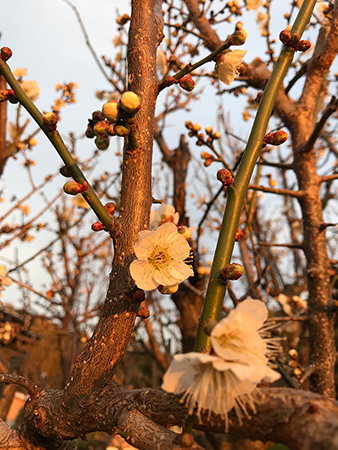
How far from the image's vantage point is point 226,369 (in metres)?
0.59

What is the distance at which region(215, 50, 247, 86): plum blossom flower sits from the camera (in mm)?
1222

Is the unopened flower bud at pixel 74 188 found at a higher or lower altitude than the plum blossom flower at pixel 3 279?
higher

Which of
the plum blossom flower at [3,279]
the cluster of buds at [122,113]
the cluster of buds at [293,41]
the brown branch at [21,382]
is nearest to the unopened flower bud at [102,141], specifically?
the cluster of buds at [122,113]

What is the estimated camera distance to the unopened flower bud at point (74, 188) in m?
0.95

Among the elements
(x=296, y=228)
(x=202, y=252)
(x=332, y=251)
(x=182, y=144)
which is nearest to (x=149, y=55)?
(x=182, y=144)

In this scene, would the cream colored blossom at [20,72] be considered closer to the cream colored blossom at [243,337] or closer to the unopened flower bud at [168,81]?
the unopened flower bud at [168,81]

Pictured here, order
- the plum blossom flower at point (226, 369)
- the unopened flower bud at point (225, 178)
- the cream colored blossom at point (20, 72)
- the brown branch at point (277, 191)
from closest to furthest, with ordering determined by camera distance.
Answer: the plum blossom flower at point (226, 369) < the unopened flower bud at point (225, 178) < the brown branch at point (277, 191) < the cream colored blossom at point (20, 72)

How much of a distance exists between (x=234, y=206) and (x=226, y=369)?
1.22 feet

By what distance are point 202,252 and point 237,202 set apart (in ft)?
17.7

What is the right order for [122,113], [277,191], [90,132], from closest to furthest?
1. [122,113]
2. [90,132]
3. [277,191]

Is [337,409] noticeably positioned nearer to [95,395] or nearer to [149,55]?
[95,395]

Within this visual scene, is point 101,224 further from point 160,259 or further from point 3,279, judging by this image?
point 3,279

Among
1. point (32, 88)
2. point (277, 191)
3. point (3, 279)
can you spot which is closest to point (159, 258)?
point (277, 191)

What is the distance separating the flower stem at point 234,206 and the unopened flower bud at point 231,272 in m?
0.02
